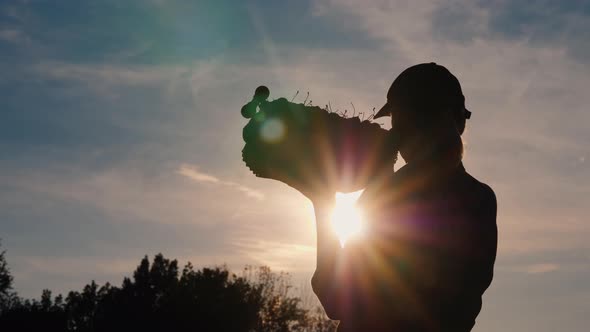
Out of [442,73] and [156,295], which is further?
[156,295]

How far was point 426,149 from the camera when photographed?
115 inches

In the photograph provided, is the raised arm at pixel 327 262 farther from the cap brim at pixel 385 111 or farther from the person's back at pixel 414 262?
the cap brim at pixel 385 111

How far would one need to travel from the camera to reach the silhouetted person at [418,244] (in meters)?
2.82

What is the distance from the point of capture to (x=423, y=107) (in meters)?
3.01

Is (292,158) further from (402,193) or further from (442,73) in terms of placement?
(442,73)

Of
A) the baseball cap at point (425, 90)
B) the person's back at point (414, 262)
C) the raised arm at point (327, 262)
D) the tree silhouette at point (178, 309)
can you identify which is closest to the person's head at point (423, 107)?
the baseball cap at point (425, 90)

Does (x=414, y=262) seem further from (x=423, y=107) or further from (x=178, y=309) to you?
(x=178, y=309)

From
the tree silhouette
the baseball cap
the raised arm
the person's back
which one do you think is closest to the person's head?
the baseball cap

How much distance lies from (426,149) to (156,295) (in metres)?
68.7

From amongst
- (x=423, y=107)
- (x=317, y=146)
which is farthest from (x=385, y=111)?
(x=317, y=146)

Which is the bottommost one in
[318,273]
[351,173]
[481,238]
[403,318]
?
[403,318]

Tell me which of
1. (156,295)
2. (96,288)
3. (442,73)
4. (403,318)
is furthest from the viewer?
(96,288)

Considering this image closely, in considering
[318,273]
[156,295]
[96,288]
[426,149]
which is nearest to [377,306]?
[318,273]

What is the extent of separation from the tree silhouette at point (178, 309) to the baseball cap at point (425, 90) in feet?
177
